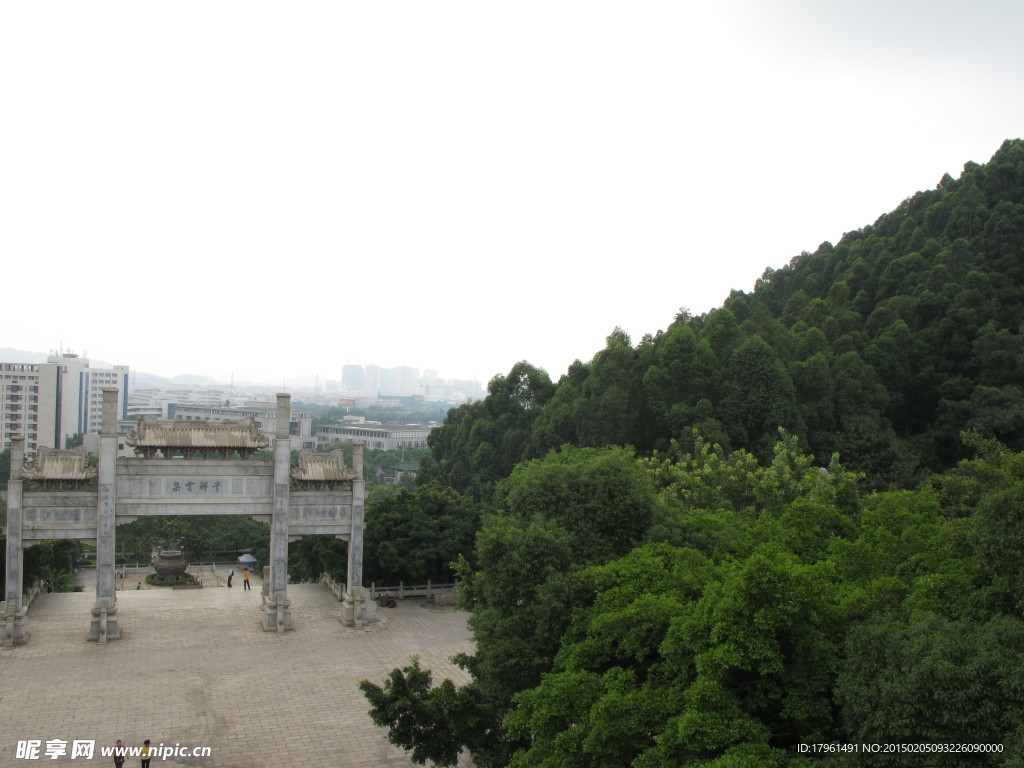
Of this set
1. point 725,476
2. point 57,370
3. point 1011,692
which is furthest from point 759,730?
point 57,370

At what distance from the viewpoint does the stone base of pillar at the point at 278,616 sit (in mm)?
19984

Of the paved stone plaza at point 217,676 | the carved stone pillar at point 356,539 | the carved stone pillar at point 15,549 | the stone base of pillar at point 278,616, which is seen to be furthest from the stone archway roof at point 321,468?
the carved stone pillar at point 15,549

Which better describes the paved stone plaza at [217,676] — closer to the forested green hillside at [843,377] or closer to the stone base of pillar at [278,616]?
the stone base of pillar at [278,616]

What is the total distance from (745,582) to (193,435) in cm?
1520

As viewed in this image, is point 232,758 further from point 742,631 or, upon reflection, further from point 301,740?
point 742,631

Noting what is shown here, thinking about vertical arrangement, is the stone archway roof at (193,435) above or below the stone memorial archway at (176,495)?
above

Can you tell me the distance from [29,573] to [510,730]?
646 inches

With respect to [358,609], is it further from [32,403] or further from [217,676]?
[32,403]

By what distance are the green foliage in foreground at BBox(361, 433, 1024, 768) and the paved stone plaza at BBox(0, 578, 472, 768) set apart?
302 centimetres

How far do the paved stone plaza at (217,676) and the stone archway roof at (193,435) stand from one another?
4.37 meters

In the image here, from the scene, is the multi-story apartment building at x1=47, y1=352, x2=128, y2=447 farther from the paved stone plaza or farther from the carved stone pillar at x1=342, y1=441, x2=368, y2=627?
the carved stone pillar at x1=342, y1=441, x2=368, y2=627

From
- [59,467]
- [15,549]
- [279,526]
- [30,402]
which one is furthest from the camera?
[30,402]

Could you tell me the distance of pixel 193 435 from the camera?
20.2 metres

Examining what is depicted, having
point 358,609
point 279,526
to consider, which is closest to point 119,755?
point 279,526
